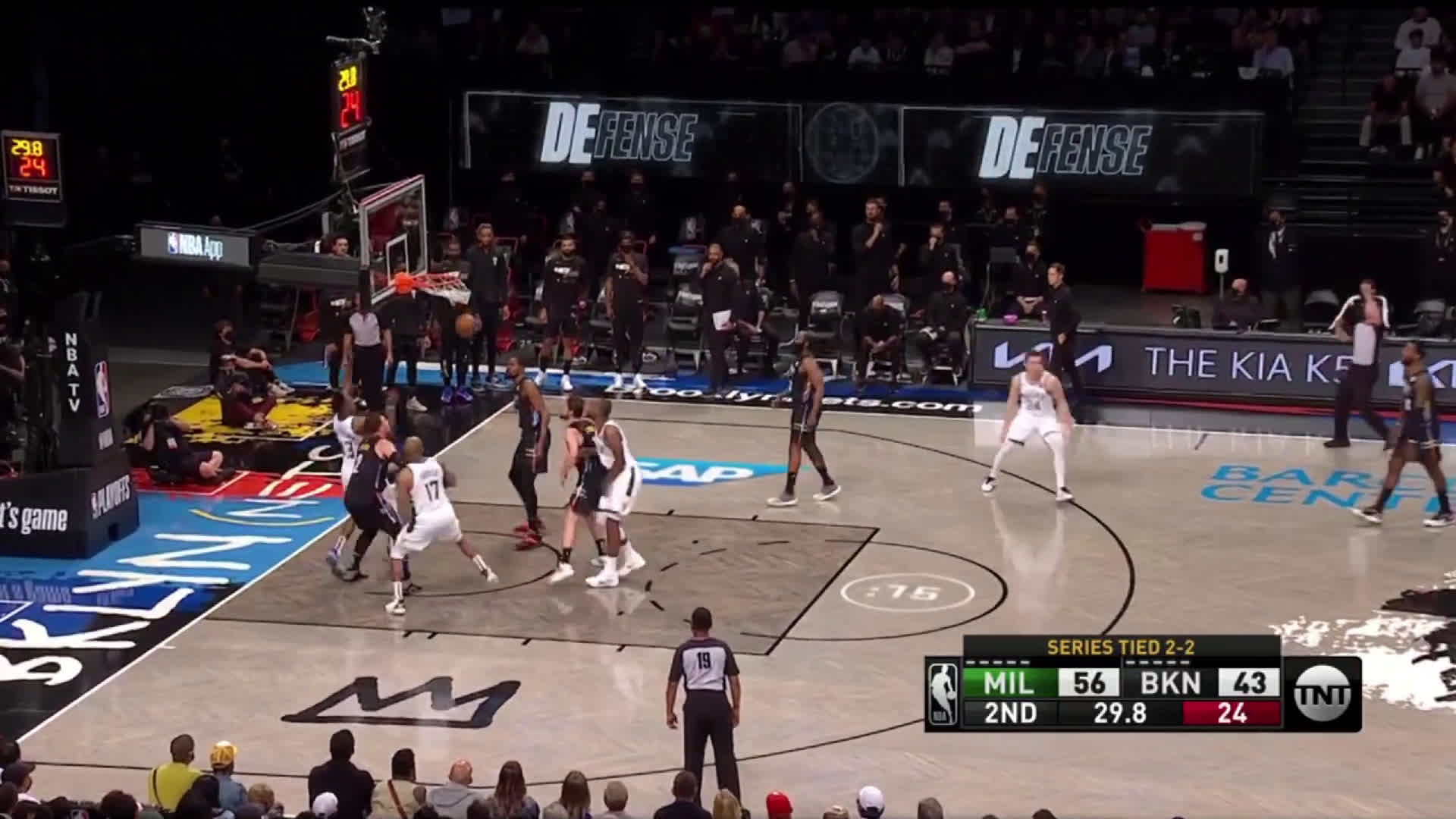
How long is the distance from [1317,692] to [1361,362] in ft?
35.9

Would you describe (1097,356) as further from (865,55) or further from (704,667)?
(704,667)

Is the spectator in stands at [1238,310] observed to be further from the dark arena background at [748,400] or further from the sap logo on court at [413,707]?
the sap logo on court at [413,707]

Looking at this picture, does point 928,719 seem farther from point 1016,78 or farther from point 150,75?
point 150,75

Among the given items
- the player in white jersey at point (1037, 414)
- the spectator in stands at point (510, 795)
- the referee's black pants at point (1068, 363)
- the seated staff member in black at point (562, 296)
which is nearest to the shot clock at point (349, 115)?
Result: the seated staff member in black at point (562, 296)

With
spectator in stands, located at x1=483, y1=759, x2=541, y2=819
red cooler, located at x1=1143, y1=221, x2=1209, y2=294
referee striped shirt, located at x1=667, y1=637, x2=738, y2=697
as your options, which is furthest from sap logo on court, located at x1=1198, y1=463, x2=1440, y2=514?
spectator in stands, located at x1=483, y1=759, x2=541, y2=819

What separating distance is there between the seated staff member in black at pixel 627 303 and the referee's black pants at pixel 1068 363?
5325 millimetres

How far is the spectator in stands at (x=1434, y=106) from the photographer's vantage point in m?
32.2

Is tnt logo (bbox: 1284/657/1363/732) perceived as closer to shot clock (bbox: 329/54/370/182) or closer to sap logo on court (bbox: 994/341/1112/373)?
shot clock (bbox: 329/54/370/182)

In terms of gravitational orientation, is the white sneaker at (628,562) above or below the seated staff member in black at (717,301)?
below

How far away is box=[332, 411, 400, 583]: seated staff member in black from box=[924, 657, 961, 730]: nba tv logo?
7.41 m

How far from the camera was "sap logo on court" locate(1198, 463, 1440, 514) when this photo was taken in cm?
2405

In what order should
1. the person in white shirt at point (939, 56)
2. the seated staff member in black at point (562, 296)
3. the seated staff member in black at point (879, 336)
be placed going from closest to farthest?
the seated staff member in black at point (879, 336) < the seated staff member in black at point (562, 296) < the person in white shirt at point (939, 56)

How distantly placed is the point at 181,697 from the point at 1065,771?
720 centimetres

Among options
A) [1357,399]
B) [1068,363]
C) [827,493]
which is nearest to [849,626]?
[827,493]
